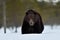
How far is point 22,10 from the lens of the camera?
11891 millimetres

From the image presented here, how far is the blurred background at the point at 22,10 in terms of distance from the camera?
11.3 metres

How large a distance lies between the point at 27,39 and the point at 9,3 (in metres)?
6.75

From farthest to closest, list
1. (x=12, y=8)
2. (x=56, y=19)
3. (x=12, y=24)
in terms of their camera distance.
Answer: (x=56, y=19) < (x=12, y=24) < (x=12, y=8)

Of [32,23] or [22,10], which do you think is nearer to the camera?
[32,23]

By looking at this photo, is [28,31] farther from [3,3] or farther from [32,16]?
[3,3]

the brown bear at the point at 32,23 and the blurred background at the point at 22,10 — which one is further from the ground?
the blurred background at the point at 22,10

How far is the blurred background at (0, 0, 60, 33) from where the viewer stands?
11255mm

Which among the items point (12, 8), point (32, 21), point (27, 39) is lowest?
point (27, 39)

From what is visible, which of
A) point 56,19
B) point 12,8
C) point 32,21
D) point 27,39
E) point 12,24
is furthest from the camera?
point 56,19

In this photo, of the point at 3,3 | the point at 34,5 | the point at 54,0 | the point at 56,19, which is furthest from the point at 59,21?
the point at 3,3

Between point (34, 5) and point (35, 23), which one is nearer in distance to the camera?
point (35, 23)

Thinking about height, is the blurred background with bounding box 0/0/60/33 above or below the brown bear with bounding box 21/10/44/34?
above

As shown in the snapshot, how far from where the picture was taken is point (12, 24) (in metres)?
12.6

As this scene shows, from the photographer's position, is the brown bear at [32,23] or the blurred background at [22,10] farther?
the blurred background at [22,10]
